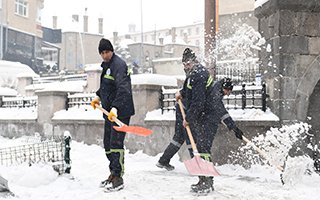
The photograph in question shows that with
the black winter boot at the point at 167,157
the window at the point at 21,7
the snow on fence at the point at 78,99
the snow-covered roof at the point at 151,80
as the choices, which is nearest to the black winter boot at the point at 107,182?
the black winter boot at the point at 167,157

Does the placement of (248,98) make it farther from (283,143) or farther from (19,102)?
(19,102)

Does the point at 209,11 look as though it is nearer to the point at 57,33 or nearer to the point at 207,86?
the point at 207,86

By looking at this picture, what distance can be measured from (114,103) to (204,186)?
1.70m

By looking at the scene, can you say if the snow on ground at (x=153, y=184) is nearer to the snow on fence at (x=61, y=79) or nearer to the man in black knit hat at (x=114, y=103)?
the man in black knit hat at (x=114, y=103)

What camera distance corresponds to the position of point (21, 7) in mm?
37094

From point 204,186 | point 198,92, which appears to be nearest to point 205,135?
point 198,92

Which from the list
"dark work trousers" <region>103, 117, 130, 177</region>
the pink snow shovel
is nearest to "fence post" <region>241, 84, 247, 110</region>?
the pink snow shovel

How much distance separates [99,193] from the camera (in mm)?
5215

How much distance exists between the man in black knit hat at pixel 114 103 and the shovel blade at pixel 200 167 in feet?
3.22

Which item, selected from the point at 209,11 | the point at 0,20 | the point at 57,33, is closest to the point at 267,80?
the point at 209,11

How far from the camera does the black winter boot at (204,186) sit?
208 inches

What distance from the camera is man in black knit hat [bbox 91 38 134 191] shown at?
5492 millimetres

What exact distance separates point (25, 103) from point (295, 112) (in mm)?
8712

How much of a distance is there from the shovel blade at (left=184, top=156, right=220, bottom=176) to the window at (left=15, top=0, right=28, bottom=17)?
34696 mm
